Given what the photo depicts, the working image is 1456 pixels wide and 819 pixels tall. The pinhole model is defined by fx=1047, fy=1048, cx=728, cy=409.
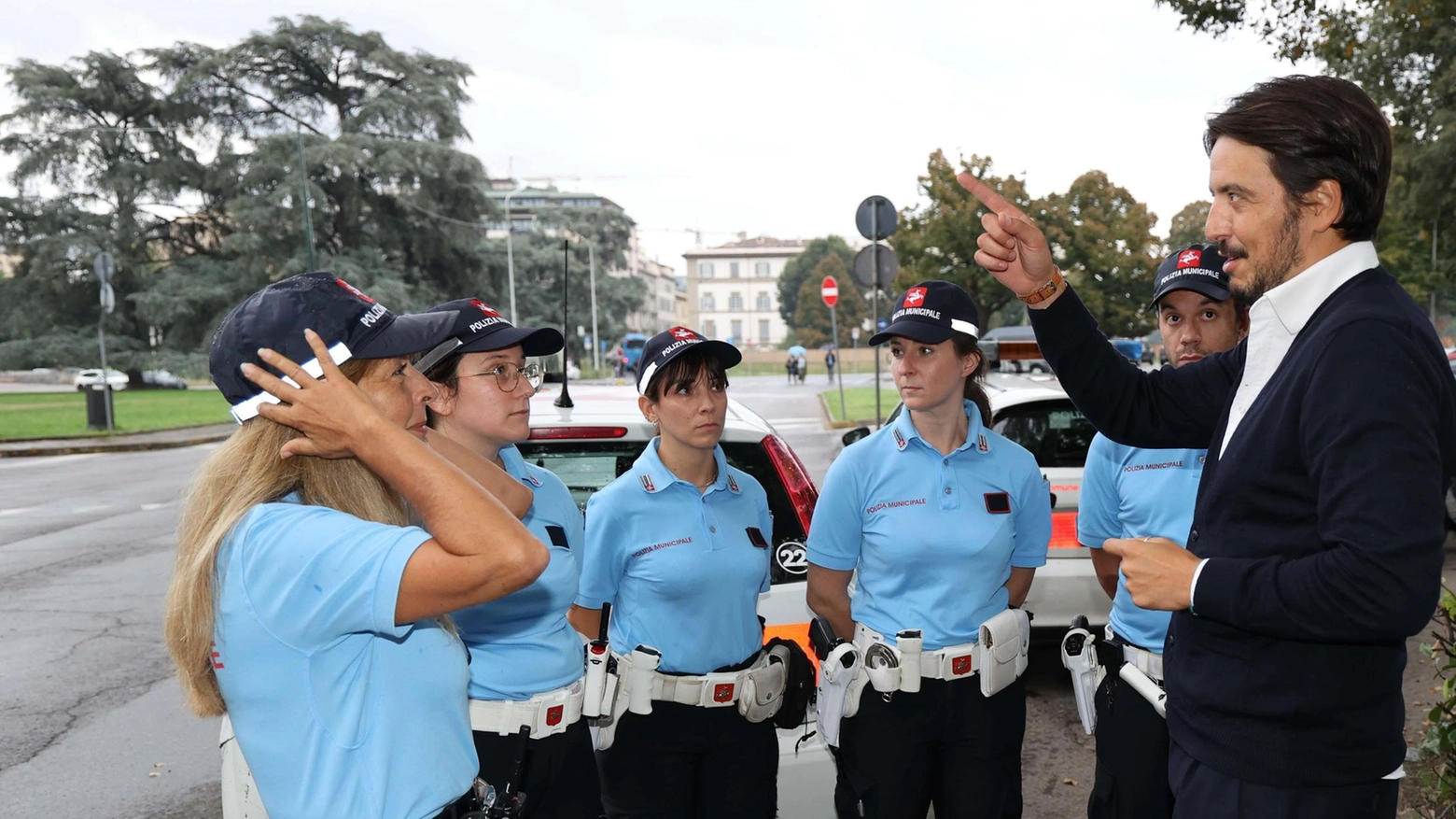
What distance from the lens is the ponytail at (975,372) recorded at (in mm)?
3230

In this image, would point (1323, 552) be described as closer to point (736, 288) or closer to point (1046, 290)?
point (1046, 290)

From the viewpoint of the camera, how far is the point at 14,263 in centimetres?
4669

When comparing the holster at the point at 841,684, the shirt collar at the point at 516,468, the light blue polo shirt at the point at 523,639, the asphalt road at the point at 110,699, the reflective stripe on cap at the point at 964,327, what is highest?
the reflective stripe on cap at the point at 964,327

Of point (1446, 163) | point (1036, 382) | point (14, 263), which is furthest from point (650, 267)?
point (1036, 382)

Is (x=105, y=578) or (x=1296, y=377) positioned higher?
(x=1296, y=377)

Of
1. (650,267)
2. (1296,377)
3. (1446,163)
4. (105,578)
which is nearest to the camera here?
(1296,377)

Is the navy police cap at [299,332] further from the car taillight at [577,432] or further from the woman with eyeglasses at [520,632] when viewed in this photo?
the car taillight at [577,432]

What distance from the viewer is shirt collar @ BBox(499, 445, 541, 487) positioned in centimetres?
Answer: 292

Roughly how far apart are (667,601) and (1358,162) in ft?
6.64

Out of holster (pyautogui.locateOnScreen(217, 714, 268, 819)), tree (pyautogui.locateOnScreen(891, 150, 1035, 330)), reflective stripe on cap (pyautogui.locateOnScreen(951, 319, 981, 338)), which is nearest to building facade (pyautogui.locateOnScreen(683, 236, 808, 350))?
tree (pyautogui.locateOnScreen(891, 150, 1035, 330))

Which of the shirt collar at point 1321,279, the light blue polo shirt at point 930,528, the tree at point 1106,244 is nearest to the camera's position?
the shirt collar at point 1321,279

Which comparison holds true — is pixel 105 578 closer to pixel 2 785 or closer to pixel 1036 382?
pixel 2 785

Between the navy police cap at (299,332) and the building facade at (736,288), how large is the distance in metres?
130

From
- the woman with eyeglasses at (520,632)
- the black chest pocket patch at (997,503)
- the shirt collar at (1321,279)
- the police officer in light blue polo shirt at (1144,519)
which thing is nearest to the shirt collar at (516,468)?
the woman with eyeglasses at (520,632)
